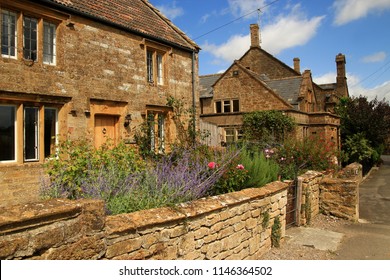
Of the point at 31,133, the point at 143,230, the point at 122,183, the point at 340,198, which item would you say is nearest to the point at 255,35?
the point at 340,198

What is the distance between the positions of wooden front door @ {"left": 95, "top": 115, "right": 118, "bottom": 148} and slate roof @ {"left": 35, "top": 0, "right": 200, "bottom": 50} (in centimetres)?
321

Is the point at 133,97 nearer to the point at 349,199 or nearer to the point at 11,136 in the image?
the point at 11,136

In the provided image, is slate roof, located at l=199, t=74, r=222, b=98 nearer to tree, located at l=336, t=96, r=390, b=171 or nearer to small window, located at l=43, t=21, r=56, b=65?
tree, located at l=336, t=96, r=390, b=171

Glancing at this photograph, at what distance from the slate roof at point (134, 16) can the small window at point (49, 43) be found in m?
0.65

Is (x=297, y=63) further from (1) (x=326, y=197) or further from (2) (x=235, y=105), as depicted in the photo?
(1) (x=326, y=197)

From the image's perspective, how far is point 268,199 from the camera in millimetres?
6469

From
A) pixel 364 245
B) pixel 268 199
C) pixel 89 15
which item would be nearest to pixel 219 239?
pixel 268 199

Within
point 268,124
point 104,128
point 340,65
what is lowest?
point 104,128

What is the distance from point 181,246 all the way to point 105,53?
27.4 feet

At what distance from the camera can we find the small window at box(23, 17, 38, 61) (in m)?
8.91

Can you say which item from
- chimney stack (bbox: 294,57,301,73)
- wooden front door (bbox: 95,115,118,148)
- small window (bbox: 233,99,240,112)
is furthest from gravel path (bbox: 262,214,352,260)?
chimney stack (bbox: 294,57,301,73)

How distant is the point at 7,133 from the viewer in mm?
8508

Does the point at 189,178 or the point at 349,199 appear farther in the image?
the point at 349,199

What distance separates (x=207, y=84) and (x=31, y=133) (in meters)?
21.8
